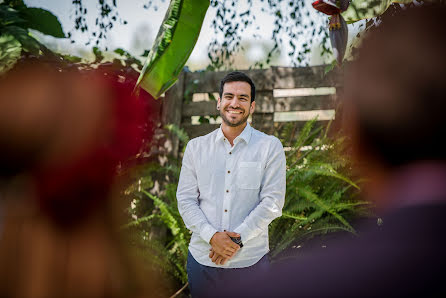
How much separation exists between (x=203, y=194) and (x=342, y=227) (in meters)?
1.10

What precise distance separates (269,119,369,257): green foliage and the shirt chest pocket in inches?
36.5

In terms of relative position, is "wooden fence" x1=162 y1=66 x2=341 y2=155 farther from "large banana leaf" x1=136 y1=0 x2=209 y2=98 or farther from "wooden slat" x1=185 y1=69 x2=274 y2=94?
"large banana leaf" x1=136 y1=0 x2=209 y2=98

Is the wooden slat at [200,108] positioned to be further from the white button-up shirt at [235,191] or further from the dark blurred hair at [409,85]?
the white button-up shirt at [235,191]

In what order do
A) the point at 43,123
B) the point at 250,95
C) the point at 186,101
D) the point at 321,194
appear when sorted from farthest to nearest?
the point at 186,101 → the point at 321,194 → the point at 43,123 → the point at 250,95

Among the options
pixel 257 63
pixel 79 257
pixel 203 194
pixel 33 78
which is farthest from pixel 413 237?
pixel 257 63

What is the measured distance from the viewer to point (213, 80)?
10.3ft

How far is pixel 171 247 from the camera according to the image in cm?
289

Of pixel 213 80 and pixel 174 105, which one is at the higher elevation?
pixel 213 80

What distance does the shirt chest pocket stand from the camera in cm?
123

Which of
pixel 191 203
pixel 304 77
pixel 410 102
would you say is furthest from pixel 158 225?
pixel 410 102

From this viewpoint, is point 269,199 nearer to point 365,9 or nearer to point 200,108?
point 365,9

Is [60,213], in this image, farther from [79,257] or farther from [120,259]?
[120,259]

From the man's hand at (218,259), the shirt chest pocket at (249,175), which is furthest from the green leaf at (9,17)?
the man's hand at (218,259)

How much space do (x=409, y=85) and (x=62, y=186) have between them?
156 centimetres
